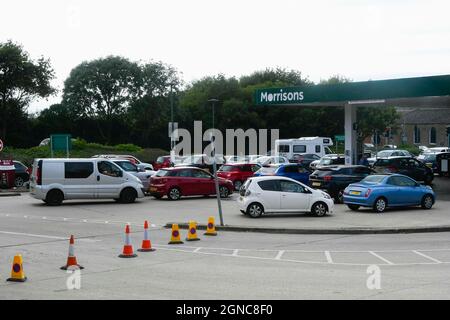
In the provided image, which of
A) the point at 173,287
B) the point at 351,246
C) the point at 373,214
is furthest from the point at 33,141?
the point at 173,287

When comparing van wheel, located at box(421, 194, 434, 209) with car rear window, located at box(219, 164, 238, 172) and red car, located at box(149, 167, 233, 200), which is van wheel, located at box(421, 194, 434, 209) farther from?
car rear window, located at box(219, 164, 238, 172)

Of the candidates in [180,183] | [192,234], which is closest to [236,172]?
[180,183]

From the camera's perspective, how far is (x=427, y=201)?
90.4ft

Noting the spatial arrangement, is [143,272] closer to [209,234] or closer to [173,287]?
[173,287]

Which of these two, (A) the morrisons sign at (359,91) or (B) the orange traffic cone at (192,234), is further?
(A) the morrisons sign at (359,91)

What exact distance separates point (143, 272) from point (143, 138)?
58406 mm

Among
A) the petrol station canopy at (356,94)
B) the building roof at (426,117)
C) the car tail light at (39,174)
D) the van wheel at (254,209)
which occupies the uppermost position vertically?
the building roof at (426,117)

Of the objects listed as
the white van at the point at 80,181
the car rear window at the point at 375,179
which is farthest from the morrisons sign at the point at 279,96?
the car rear window at the point at 375,179

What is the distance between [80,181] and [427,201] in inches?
550

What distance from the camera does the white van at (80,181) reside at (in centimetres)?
2927

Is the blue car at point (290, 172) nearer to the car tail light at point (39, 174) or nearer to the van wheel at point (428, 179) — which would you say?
the van wheel at point (428, 179)

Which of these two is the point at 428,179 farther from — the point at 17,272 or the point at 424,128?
the point at 424,128

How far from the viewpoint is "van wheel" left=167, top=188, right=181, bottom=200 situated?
32.0m

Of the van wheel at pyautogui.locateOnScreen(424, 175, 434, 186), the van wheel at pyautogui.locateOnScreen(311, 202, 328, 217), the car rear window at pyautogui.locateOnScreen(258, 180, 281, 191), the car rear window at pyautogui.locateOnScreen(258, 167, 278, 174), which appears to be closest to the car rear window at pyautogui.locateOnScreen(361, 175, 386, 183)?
the van wheel at pyautogui.locateOnScreen(311, 202, 328, 217)
